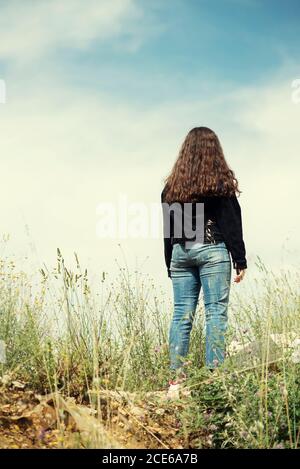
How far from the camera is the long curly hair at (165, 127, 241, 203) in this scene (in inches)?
200

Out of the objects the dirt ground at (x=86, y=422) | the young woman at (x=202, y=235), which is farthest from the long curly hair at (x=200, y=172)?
the dirt ground at (x=86, y=422)

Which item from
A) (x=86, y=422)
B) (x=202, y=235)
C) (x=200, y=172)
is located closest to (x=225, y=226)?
(x=202, y=235)

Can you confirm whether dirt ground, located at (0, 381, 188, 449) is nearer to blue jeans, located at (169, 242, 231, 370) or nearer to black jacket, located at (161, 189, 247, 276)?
blue jeans, located at (169, 242, 231, 370)

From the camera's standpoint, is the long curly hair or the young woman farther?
the long curly hair

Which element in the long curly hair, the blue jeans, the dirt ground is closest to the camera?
the dirt ground

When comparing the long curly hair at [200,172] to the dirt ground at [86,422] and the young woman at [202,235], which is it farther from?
the dirt ground at [86,422]

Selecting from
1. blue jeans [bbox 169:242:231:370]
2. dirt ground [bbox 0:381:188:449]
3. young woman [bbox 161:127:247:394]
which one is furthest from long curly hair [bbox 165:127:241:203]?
dirt ground [bbox 0:381:188:449]

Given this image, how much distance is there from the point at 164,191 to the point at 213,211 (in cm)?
49

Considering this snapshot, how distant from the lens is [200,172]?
511 centimetres

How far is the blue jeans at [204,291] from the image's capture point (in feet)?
16.3

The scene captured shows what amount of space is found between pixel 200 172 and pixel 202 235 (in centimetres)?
51

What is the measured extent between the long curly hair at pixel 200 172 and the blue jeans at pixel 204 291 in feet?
1.39
